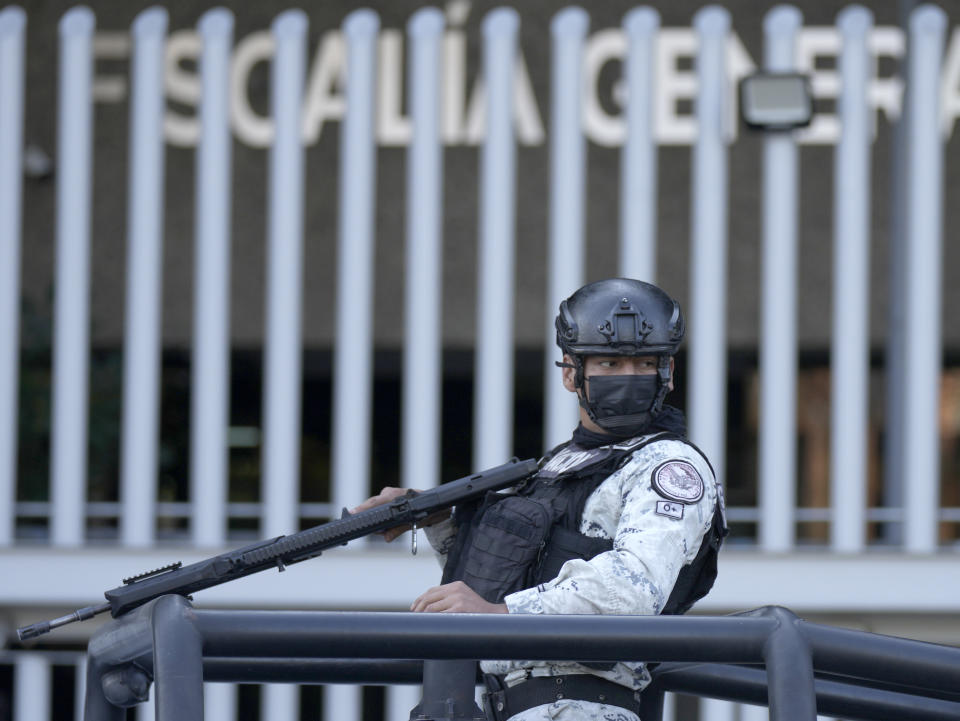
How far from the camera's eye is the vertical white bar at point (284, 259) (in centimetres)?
479

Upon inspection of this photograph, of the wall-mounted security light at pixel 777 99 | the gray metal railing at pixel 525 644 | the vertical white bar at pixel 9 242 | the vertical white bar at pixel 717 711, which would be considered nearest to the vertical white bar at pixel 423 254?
the wall-mounted security light at pixel 777 99

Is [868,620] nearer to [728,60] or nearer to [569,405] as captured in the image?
[569,405]

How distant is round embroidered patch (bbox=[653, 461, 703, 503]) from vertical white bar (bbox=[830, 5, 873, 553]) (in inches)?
118

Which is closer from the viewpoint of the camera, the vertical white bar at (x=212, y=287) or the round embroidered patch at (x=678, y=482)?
the round embroidered patch at (x=678, y=482)

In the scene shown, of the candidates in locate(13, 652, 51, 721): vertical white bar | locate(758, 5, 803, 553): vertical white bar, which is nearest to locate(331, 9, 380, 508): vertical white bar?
locate(13, 652, 51, 721): vertical white bar

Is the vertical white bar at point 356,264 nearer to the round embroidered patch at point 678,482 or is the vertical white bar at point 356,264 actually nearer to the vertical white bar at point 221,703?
the vertical white bar at point 221,703

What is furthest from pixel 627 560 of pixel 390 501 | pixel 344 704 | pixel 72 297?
pixel 72 297

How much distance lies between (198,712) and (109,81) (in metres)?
4.82

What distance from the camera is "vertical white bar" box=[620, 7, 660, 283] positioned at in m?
4.75

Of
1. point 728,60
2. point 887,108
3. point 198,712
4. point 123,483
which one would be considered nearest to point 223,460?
→ point 123,483

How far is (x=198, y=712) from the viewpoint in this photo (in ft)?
4.41

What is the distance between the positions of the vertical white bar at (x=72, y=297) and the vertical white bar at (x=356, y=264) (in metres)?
0.89

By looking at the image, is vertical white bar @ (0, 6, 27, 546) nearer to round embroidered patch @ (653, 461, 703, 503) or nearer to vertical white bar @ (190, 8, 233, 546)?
vertical white bar @ (190, 8, 233, 546)

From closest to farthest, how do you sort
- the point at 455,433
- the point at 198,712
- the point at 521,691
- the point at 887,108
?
the point at 198,712
the point at 521,691
the point at 887,108
the point at 455,433
